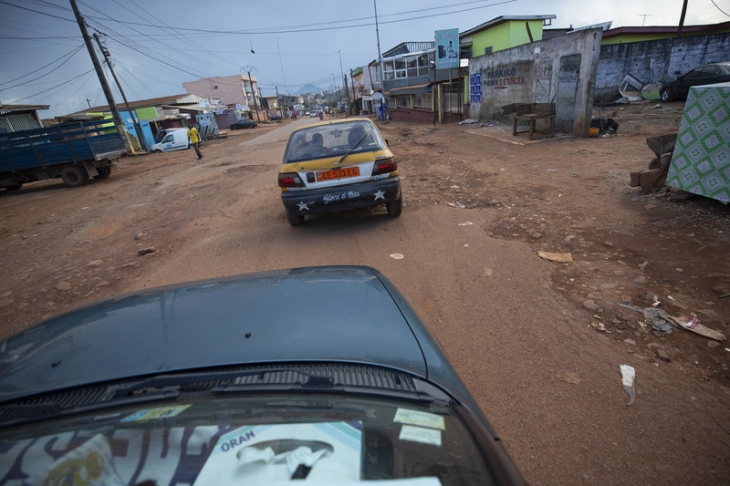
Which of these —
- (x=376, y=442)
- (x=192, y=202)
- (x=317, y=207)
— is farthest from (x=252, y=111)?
(x=376, y=442)

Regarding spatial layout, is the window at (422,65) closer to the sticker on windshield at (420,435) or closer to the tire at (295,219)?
the tire at (295,219)

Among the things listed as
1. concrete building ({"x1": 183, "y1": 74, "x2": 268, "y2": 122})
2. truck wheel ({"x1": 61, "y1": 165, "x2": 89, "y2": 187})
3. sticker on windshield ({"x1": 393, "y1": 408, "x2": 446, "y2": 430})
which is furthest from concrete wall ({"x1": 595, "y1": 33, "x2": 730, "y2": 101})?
concrete building ({"x1": 183, "y1": 74, "x2": 268, "y2": 122})

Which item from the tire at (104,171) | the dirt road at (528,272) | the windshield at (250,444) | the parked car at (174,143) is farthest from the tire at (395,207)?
the parked car at (174,143)

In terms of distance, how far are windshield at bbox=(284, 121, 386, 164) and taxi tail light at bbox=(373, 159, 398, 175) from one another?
28 cm

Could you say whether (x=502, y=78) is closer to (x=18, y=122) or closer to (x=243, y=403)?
(x=243, y=403)

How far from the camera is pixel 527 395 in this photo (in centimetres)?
222

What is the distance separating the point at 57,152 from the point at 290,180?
12.9 meters

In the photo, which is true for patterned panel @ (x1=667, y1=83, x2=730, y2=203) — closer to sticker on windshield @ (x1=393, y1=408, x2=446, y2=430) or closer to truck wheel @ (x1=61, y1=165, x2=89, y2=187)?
sticker on windshield @ (x1=393, y1=408, x2=446, y2=430)

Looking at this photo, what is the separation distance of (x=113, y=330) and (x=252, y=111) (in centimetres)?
7116

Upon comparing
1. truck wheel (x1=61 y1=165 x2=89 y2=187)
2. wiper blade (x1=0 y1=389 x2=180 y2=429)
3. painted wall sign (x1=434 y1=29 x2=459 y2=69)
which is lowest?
truck wheel (x1=61 y1=165 x2=89 y2=187)

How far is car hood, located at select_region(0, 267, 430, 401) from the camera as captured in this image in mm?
1229

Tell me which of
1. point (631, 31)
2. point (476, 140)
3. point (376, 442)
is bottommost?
point (476, 140)

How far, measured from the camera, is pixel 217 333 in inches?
55.5

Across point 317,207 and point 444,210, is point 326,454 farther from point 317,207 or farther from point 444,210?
Result: point 444,210
